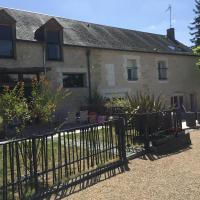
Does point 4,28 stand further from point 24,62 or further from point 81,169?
point 81,169

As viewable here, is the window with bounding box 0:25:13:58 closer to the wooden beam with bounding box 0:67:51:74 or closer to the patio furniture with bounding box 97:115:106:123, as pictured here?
the wooden beam with bounding box 0:67:51:74

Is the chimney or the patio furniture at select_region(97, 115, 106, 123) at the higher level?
the chimney

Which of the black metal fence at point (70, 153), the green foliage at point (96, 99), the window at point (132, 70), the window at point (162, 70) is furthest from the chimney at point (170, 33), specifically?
the black metal fence at point (70, 153)

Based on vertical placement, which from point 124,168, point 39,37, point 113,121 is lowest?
point 124,168

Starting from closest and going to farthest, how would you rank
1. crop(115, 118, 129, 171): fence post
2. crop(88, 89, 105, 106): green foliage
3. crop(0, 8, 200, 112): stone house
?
crop(115, 118, 129, 171): fence post
crop(0, 8, 200, 112): stone house
crop(88, 89, 105, 106): green foliage

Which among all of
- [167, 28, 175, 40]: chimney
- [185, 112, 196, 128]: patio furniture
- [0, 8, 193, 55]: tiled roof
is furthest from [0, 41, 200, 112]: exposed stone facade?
[185, 112, 196, 128]: patio furniture

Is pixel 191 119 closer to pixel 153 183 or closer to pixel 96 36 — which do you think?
pixel 153 183

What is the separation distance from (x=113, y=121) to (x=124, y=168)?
1.13m

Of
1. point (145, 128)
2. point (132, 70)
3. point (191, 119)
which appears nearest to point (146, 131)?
point (145, 128)

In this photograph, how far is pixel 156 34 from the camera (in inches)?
1141

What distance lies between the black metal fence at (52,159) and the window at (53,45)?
10.4 m

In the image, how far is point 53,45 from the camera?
17906 mm

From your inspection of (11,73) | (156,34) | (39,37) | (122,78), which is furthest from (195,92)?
(11,73)

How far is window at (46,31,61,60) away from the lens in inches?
699
